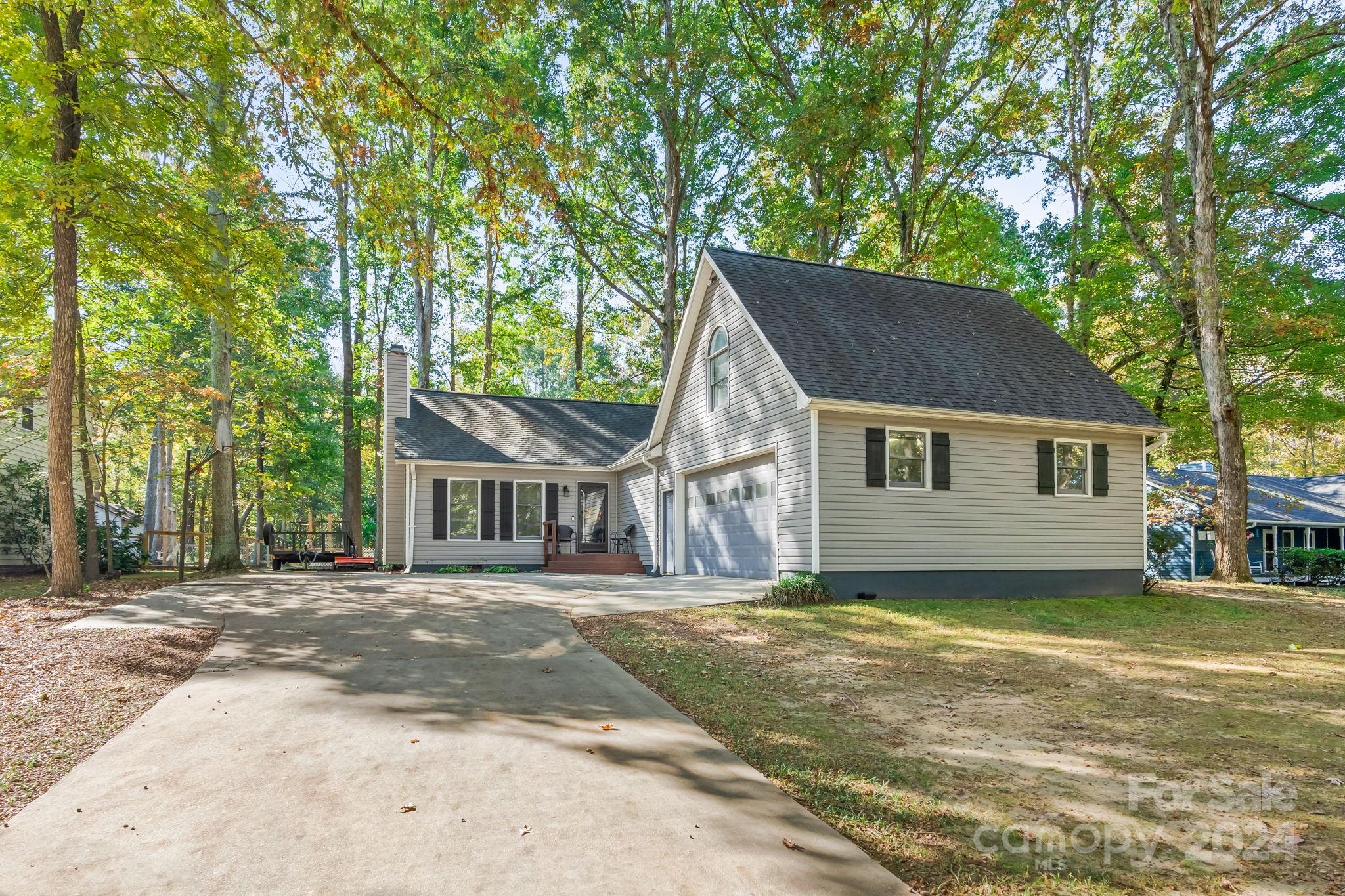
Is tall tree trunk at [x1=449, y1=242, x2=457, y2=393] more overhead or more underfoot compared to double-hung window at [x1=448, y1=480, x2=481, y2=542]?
more overhead

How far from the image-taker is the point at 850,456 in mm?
10961

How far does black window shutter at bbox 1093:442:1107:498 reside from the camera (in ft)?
41.4

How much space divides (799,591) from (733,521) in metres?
3.47

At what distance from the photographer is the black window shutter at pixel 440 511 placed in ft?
56.9

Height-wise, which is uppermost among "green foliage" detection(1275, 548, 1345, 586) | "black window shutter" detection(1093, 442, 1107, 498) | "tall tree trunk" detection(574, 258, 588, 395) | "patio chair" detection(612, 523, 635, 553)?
"tall tree trunk" detection(574, 258, 588, 395)

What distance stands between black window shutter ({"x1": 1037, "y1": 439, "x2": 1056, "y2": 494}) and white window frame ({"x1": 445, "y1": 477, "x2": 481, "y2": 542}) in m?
12.7

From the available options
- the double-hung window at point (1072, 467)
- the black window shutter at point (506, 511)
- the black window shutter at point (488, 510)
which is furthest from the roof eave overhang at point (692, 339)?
the double-hung window at point (1072, 467)

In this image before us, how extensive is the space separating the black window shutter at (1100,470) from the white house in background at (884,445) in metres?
0.03

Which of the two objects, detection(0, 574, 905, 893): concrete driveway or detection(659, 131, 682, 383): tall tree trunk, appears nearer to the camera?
detection(0, 574, 905, 893): concrete driveway

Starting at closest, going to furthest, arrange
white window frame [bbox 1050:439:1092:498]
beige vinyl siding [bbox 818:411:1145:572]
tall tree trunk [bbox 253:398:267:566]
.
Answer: beige vinyl siding [bbox 818:411:1145:572]
white window frame [bbox 1050:439:1092:498]
tall tree trunk [bbox 253:398:267:566]

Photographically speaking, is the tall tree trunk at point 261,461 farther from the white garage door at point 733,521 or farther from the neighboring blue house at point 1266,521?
the neighboring blue house at point 1266,521

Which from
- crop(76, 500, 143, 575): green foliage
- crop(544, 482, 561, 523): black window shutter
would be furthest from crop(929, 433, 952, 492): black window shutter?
crop(76, 500, 143, 575): green foliage

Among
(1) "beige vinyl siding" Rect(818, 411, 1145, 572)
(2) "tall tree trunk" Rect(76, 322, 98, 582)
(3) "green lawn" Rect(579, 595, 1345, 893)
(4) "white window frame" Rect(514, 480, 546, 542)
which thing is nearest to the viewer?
(3) "green lawn" Rect(579, 595, 1345, 893)

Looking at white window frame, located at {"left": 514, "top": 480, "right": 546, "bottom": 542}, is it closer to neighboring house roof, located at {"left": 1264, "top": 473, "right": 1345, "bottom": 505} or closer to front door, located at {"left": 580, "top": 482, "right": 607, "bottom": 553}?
front door, located at {"left": 580, "top": 482, "right": 607, "bottom": 553}
